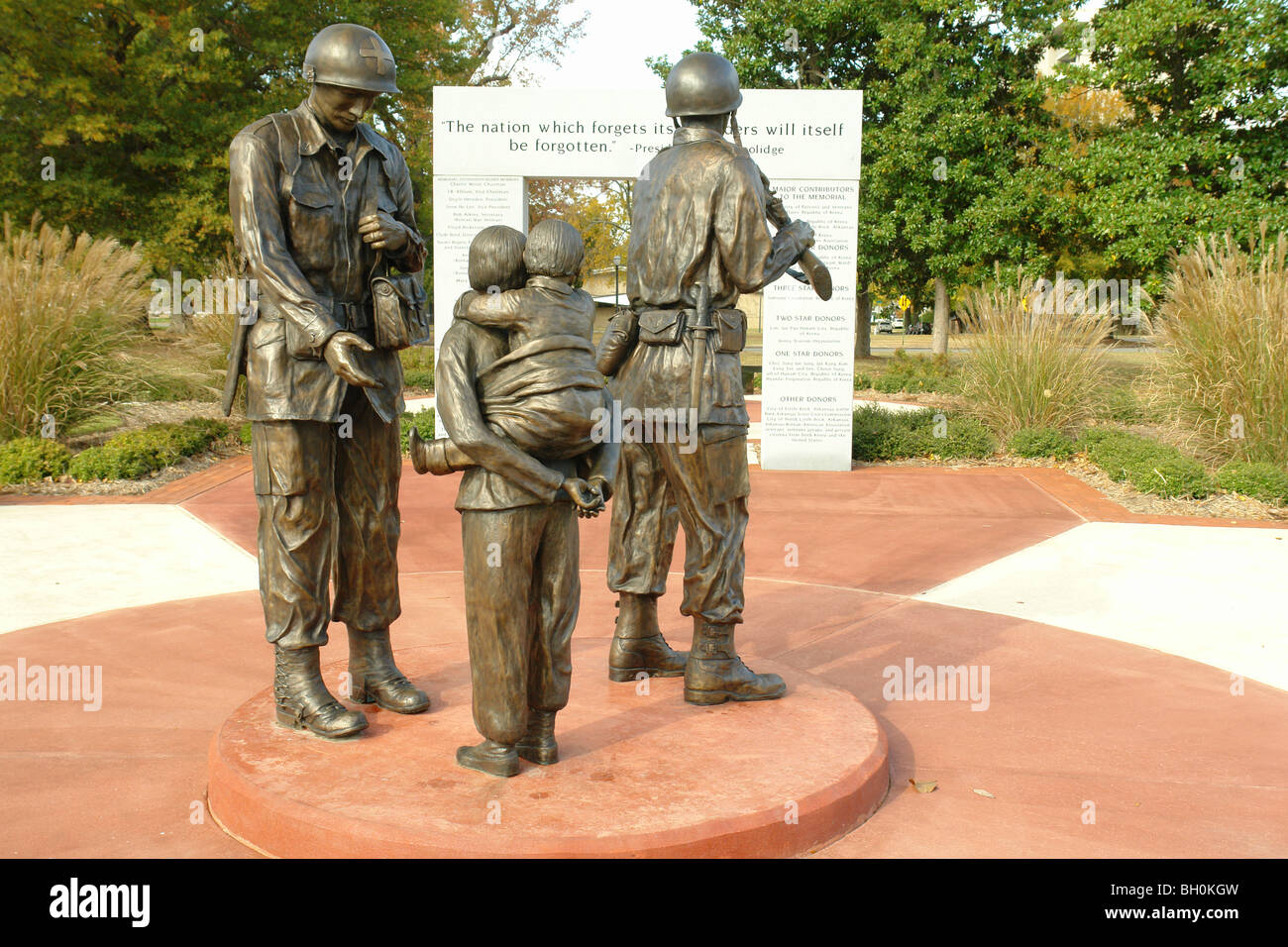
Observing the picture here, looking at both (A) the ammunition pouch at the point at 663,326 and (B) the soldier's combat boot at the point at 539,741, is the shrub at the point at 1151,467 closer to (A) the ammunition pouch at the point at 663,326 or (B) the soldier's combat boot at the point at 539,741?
(A) the ammunition pouch at the point at 663,326

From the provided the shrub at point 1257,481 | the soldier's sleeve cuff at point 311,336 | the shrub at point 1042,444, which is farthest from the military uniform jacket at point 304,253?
the shrub at point 1042,444

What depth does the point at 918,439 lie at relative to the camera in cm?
1181

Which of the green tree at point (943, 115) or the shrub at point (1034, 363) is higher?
the green tree at point (943, 115)

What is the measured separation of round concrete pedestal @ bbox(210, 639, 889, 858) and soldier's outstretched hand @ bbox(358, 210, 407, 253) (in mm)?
1672

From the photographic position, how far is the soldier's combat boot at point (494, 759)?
328cm

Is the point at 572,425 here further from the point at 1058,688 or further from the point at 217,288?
the point at 217,288

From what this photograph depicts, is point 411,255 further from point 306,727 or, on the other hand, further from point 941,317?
point 941,317

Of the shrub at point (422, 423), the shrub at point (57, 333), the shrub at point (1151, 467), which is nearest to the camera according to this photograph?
the shrub at point (1151, 467)

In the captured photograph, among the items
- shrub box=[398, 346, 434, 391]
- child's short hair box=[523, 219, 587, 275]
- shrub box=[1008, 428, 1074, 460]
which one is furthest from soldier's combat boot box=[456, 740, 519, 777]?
shrub box=[398, 346, 434, 391]

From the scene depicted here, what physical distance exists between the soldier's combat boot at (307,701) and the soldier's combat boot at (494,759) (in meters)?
0.54

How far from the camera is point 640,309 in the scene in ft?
13.6

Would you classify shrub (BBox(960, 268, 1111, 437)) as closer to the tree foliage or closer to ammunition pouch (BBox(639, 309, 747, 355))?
the tree foliage

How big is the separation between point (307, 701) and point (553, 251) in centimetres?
174

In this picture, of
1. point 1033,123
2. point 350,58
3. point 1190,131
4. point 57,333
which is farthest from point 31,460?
point 1033,123
